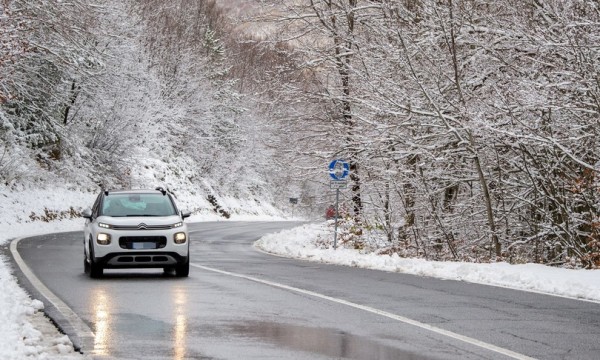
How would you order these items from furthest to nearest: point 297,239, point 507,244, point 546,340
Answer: point 297,239 → point 507,244 → point 546,340

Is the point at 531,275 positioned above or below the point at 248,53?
below

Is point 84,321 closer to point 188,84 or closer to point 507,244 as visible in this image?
point 507,244

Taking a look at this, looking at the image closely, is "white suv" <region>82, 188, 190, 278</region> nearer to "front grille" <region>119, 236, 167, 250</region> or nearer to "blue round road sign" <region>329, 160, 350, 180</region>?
"front grille" <region>119, 236, 167, 250</region>

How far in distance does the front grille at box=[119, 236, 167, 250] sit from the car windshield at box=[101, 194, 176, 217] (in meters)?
0.96

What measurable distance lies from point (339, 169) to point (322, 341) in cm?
1731

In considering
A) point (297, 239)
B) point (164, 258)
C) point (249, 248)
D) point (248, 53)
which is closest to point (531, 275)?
point (164, 258)

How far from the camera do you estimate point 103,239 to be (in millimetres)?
18062

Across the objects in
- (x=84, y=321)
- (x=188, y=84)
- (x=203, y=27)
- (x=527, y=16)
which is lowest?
(x=84, y=321)

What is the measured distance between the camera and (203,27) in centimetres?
9038

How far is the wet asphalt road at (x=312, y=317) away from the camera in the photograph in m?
9.11

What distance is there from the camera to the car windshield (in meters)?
19.1

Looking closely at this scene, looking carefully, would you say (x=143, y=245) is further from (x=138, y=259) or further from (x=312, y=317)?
(x=312, y=317)

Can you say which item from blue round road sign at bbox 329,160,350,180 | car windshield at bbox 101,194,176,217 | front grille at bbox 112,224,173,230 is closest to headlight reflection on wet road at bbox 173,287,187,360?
front grille at bbox 112,224,173,230

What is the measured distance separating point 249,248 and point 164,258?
1352cm
